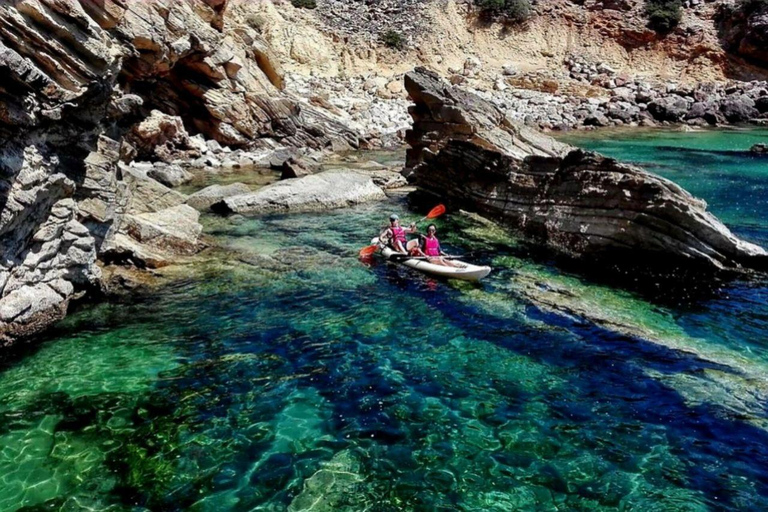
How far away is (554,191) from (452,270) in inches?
198

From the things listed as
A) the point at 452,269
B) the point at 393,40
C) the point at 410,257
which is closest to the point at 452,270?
the point at 452,269

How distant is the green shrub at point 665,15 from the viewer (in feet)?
184

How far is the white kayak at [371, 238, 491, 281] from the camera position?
45.1 feet

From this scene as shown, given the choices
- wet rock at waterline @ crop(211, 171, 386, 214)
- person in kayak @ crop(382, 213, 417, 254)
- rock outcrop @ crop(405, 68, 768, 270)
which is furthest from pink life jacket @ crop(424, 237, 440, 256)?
wet rock at waterline @ crop(211, 171, 386, 214)

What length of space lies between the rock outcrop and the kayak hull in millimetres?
3649

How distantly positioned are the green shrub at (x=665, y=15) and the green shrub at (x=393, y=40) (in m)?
24.4

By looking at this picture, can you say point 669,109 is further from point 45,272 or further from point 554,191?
point 45,272

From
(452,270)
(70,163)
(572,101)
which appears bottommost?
(452,270)

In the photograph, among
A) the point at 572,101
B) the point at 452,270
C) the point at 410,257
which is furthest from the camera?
the point at 572,101

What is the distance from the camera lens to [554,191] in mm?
17094

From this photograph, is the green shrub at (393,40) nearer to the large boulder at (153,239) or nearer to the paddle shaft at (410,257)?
the large boulder at (153,239)

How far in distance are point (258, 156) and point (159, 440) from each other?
23.4 metres

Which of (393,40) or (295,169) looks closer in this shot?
(295,169)

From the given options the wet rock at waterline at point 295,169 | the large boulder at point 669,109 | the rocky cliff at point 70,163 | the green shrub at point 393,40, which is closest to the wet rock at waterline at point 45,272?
the rocky cliff at point 70,163
